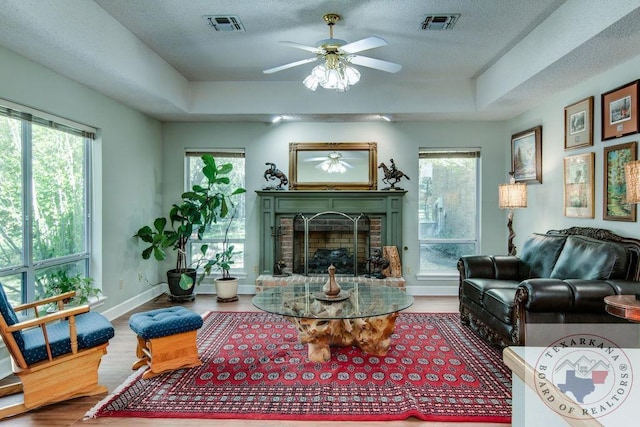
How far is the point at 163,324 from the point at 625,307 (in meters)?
2.91

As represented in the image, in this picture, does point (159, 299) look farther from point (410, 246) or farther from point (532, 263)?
point (532, 263)

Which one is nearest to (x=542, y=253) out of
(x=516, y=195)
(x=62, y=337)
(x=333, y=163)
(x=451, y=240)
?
(x=516, y=195)

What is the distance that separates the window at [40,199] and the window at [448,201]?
14.0 ft

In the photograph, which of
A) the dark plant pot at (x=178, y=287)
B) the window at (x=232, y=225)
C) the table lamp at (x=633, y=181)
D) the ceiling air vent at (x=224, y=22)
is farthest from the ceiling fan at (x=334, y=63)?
the dark plant pot at (x=178, y=287)

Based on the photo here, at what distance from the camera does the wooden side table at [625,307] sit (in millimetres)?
1994

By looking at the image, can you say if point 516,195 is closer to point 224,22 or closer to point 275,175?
point 275,175

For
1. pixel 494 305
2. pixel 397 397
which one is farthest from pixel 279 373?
pixel 494 305

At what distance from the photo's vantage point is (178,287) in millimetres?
4969

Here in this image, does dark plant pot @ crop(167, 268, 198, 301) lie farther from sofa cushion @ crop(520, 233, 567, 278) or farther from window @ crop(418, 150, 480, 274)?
sofa cushion @ crop(520, 233, 567, 278)

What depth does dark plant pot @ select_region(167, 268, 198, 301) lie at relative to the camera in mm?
4926

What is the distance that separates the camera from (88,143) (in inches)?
158

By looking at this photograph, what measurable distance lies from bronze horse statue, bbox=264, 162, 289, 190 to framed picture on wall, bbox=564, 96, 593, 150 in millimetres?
3428

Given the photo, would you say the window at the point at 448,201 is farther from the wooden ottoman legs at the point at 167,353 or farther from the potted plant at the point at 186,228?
the wooden ottoman legs at the point at 167,353

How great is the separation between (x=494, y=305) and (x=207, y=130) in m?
4.39
